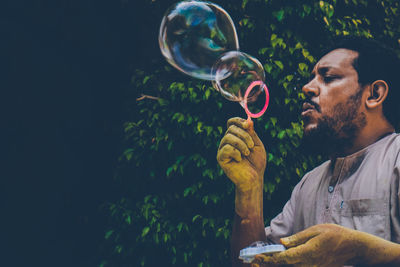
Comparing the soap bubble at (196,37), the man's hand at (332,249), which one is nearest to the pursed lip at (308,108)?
the soap bubble at (196,37)

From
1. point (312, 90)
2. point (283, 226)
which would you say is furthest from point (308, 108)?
point (283, 226)

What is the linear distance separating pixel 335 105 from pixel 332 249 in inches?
29.9

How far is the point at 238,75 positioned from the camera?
2018 millimetres

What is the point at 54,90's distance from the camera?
415 cm

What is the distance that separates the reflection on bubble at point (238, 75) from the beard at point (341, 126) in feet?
1.20

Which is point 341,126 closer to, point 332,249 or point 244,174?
point 244,174

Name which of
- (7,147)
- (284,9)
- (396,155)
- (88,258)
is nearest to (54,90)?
(7,147)

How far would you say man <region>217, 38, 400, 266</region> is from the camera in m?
1.56

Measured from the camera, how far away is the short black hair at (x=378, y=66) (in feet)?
6.10

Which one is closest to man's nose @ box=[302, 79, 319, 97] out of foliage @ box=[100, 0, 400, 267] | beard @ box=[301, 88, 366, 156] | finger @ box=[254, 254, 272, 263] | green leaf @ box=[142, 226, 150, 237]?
beard @ box=[301, 88, 366, 156]

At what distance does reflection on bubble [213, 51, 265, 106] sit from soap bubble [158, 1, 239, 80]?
0.30ft

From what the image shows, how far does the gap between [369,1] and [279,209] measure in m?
2.09

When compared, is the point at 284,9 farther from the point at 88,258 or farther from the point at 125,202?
the point at 88,258

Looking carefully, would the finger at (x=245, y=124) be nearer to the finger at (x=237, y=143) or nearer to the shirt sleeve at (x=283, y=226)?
the finger at (x=237, y=143)
